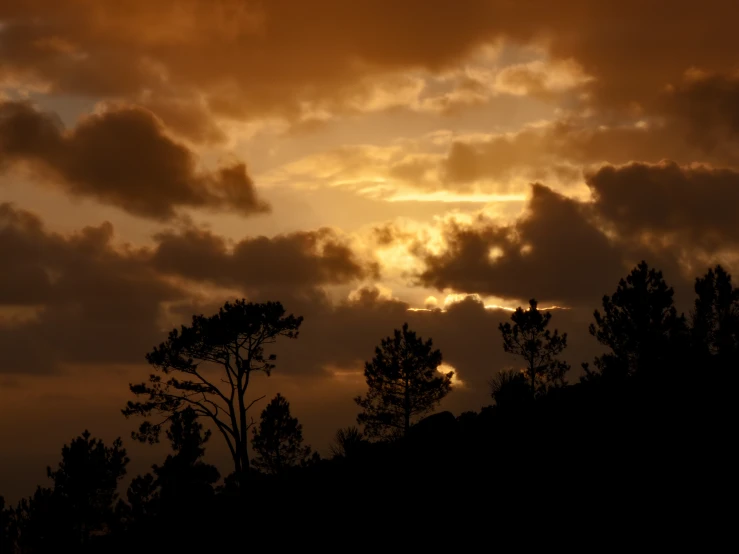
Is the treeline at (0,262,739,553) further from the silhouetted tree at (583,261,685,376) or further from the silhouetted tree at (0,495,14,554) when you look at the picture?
the silhouetted tree at (0,495,14,554)

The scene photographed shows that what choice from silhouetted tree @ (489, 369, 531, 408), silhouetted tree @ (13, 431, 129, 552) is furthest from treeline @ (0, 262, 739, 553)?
silhouetted tree @ (13, 431, 129, 552)

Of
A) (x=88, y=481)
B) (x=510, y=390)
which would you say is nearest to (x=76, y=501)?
(x=88, y=481)

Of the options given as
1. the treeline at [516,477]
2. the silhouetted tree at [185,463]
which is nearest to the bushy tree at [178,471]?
the silhouetted tree at [185,463]

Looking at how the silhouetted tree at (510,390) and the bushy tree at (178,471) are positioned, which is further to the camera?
the bushy tree at (178,471)

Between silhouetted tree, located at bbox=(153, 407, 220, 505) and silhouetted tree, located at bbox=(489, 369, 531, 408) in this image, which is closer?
silhouetted tree, located at bbox=(489, 369, 531, 408)

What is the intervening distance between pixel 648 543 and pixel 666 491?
180 centimetres

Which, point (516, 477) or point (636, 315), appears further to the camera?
point (636, 315)

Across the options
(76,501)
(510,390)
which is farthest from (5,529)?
(510,390)

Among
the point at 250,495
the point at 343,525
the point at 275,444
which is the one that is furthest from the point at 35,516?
the point at 343,525

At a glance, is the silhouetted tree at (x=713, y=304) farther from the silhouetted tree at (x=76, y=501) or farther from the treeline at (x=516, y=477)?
the silhouetted tree at (x=76, y=501)

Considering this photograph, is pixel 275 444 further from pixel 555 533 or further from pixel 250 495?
pixel 555 533

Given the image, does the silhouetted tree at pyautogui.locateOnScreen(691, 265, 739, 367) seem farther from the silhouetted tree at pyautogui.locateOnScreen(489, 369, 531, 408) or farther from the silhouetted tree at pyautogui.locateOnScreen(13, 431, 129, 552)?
the silhouetted tree at pyautogui.locateOnScreen(13, 431, 129, 552)

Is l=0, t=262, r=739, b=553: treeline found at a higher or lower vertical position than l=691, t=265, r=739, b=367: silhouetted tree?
lower

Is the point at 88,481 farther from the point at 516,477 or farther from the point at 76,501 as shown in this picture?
the point at 516,477
